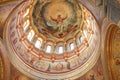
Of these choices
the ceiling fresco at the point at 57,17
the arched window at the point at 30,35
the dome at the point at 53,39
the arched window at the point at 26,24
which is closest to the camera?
the dome at the point at 53,39

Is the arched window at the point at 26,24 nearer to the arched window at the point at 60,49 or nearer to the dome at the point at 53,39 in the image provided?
the dome at the point at 53,39

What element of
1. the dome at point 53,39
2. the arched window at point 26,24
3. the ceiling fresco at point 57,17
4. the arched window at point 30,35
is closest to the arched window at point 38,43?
the dome at point 53,39

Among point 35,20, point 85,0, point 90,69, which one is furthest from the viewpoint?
point 35,20

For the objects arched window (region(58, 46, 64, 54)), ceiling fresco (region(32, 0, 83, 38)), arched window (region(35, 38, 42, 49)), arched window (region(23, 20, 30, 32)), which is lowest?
arched window (region(58, 46, 64, 54))

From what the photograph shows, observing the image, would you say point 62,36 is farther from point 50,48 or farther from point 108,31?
point 108,31

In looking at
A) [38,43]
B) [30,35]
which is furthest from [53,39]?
[30,35]

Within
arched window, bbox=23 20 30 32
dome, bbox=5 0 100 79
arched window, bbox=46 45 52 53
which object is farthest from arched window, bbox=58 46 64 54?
arched window, bbox=23 20 30 32

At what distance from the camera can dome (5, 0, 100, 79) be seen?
17750mm

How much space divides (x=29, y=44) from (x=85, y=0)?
701cm

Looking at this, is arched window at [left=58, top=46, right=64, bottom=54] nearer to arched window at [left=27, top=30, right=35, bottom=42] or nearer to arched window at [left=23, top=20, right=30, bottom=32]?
arched window at [left=27, top=30, right=35, bottom=42]

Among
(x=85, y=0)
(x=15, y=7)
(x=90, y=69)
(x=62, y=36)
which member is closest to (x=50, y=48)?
(x=62, y=36)

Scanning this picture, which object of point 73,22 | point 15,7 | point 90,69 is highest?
point 73,22

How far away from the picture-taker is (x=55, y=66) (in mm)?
19438

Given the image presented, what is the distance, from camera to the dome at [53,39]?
17.8 metres
